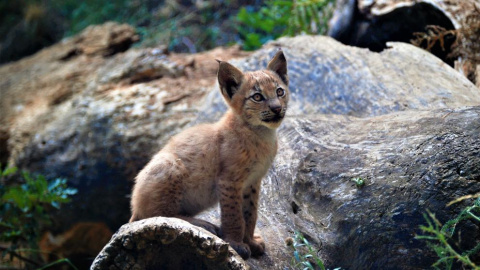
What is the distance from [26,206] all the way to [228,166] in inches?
144

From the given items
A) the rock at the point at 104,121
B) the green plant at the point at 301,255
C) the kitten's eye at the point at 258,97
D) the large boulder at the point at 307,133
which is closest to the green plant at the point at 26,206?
the rock at the point at 104,121

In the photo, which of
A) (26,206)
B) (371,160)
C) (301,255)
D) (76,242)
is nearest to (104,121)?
(26,206)

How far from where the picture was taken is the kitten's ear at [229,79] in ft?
15.4

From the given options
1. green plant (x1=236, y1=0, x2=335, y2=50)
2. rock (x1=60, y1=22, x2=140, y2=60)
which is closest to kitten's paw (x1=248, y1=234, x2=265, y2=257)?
green plant (x1=236, y1=0, x2=335, y2=50)

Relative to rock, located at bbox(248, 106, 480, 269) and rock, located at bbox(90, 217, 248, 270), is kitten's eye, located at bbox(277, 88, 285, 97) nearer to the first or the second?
rock, located at bbox(248, 106, 480, 269)

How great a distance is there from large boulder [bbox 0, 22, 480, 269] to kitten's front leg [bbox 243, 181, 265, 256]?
87 mm

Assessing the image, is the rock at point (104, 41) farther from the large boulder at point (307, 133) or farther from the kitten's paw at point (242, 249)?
the kitten's paw at point (242, 249)

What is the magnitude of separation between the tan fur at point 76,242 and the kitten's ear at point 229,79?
3.95 meters

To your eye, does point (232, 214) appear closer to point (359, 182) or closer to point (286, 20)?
point (359, 182)

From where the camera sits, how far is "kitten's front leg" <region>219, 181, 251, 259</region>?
4113 millimetres

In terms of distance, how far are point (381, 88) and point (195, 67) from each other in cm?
330

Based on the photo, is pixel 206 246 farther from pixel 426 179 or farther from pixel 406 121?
pixel 406 121

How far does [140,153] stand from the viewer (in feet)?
23.6

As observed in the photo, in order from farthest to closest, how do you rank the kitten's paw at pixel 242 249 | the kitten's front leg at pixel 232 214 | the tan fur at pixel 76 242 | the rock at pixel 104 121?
1. the tan fur at pixel 76 242
2. the rock at pixel 104 121
3. the kitten's front leg at pixel 232 214
4. the kitten's paw at pixel 242 249
